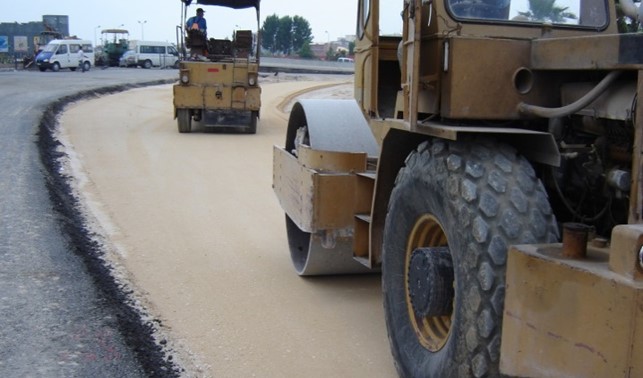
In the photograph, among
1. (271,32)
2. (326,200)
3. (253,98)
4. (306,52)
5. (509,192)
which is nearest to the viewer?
(509,192)

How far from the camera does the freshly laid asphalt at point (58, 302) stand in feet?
13.9

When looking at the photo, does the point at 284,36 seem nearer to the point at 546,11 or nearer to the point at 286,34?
the point at 286,34

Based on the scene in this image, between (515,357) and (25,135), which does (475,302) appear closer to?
(515,357)

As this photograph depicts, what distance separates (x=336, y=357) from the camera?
449cm

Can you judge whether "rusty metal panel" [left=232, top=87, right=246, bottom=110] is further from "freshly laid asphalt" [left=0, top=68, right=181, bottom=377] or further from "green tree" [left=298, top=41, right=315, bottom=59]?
"green tree" [left=298, top=41, right=315, bottom=59]

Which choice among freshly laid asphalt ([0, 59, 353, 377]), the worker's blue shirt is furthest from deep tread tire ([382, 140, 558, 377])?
the worker's blue shirt

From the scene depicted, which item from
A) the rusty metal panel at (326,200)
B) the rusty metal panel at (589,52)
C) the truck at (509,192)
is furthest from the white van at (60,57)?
the rusty metal panel at (589,52)

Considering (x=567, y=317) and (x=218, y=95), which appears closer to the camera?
(x=567, y=317)

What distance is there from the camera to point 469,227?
3.16 meters

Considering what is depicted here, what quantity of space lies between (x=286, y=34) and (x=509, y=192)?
96.9 metres

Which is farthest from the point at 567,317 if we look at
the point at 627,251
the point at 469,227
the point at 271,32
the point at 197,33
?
the point at 271,32

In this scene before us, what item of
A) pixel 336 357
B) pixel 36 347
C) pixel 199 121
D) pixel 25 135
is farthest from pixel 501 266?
pixel 199 121

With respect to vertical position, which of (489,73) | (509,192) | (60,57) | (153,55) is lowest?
(509,192)

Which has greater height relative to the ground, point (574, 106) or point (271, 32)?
point (271, 32)
